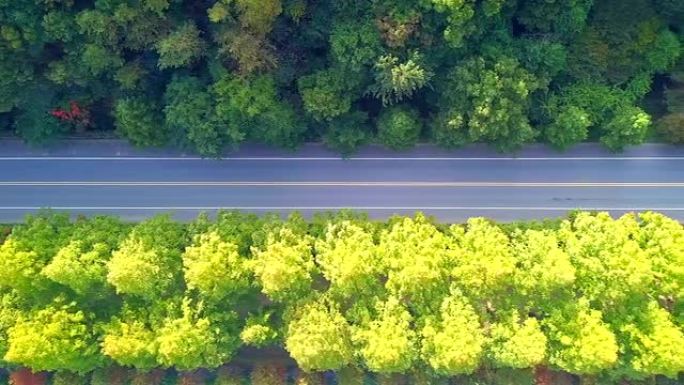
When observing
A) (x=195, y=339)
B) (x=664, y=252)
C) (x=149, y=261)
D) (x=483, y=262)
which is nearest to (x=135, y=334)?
(x=195, y=339)

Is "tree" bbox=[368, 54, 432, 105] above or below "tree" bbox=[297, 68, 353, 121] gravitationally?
above

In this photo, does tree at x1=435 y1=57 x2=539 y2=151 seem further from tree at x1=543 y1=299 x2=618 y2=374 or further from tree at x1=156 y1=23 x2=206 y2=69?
tree at x1=156 y1=23 x2=206 y2=69

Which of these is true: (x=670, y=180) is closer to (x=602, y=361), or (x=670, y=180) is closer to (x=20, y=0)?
(x=602, y=361)

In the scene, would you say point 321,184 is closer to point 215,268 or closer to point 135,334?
point 215,268

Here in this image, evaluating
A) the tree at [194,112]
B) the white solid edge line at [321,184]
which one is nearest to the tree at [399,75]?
the white solid edge line at [321,184]

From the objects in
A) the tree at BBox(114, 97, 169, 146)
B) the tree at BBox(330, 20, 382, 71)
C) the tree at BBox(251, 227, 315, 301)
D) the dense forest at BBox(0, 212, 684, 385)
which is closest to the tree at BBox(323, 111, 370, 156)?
the tree at BBox(330, 20, 382, 71)
